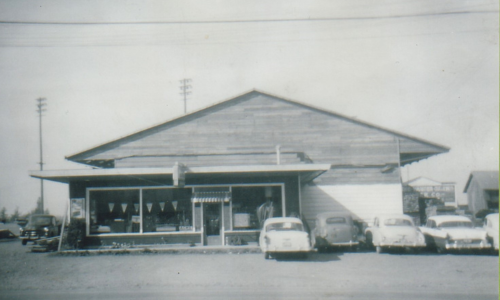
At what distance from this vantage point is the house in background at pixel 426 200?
2367 cm

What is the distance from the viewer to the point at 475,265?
43.5ft

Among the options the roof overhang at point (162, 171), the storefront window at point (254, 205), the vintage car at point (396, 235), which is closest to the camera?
the vintage car at point (396, 235)

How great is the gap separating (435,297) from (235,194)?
10.9 meters

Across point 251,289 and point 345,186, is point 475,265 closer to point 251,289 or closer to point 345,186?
point 251,289

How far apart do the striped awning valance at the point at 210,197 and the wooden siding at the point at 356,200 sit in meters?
5.65

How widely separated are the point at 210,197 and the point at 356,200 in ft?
26.6

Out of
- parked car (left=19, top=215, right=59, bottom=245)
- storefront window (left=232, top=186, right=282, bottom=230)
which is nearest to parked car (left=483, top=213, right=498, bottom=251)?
storefront window (left=232, top=186, right=282, bottom=230)

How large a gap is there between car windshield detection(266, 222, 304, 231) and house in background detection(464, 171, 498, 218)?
4067 centimetres

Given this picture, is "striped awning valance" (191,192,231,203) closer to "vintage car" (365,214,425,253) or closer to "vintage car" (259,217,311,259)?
"vintage car" (259,217,311,259)

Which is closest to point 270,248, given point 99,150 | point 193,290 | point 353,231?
point 353,231

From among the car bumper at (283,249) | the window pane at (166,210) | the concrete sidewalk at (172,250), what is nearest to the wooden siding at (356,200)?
the concrete sidewalk at (172,250)

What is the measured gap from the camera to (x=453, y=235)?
52.4ft

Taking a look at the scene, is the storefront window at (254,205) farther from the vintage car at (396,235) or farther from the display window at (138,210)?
the vintage car at (396,235)

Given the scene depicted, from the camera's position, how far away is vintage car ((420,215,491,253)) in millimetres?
15664
